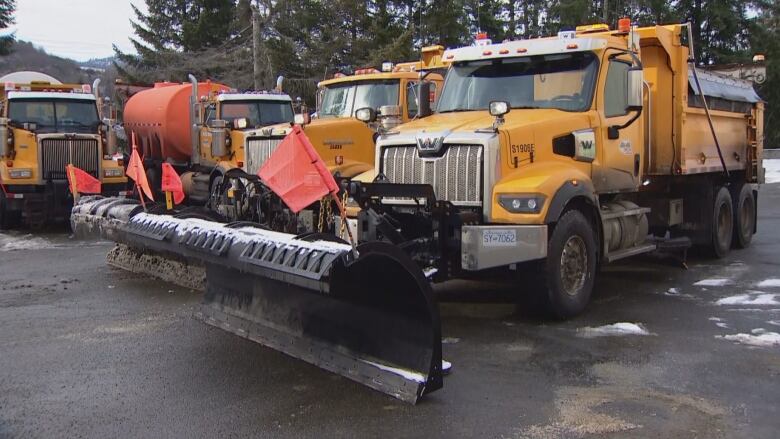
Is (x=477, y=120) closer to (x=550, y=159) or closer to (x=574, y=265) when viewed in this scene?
(x=550, y=159)

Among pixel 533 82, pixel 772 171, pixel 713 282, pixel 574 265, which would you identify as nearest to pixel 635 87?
pixel 533 82

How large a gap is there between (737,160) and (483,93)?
5491 millimetres

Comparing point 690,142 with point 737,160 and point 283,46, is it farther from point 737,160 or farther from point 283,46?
point 283,46

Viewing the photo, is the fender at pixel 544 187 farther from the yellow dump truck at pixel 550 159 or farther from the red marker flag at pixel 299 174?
the red marker flag at pixel 299 174

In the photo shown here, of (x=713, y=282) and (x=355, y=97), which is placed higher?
(x=355, y=97)

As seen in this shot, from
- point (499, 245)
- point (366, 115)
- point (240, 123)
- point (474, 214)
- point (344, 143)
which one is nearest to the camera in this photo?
point (499, 245)

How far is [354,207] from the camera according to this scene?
759 cm

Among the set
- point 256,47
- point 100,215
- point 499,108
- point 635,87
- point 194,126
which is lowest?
point 100,215

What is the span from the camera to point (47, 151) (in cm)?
1489

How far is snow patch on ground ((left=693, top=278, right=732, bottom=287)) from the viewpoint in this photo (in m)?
8.73

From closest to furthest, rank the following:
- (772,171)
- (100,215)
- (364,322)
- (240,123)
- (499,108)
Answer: (364,322)
(499,108)
(100,215)
(240,123)
(772,171)

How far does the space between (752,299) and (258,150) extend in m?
7.08

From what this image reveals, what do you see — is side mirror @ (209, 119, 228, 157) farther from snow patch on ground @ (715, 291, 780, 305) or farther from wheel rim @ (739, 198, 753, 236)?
snow patch on ground @ (715, 291, 780, 305)

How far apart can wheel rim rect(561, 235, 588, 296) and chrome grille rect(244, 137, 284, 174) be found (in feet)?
17.0
